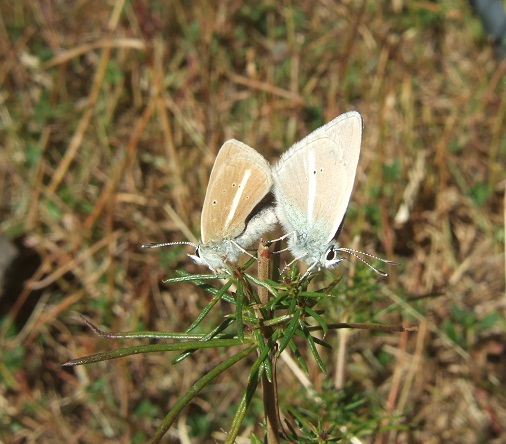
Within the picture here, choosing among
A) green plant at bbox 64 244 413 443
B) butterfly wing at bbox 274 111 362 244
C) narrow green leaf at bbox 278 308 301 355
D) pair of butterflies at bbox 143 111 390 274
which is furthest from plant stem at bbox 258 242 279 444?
butterfly wing at bbox 274 111 362 244

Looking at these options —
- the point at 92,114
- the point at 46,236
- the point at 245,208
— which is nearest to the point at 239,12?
the point at 92,114

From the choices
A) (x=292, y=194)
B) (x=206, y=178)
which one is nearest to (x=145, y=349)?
(x=292, y=194)

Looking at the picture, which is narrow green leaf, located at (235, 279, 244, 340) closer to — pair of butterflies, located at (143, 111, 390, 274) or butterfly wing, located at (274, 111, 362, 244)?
pair of butterflies, located at (143, 111, 390, 274)

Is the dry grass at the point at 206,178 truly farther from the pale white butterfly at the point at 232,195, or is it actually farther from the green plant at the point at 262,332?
the green plant at the point at 262,332

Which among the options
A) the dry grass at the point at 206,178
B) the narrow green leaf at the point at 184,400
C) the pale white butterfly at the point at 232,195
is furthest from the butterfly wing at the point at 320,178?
the dry grass at the point at 206,178

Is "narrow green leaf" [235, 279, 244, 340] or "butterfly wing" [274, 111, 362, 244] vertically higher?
A: "narrow green leaf" [235, 279, 244, 340]

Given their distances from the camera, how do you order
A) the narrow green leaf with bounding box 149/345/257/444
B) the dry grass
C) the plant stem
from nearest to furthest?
the narrow green leaf with bounding box 149/345/257/444
the plant stem
the dry grass

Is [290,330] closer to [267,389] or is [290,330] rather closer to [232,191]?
[267,389]
